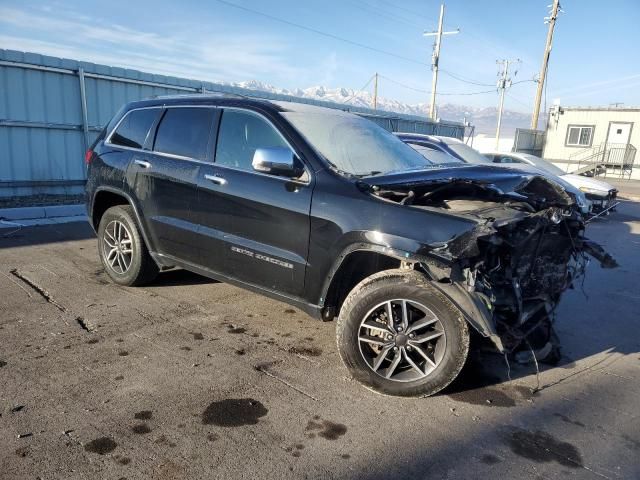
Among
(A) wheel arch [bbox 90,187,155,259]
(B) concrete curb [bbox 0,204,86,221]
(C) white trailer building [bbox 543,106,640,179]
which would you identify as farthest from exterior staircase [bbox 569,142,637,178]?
(A) wheel arch [bbox 90,187,155,259]

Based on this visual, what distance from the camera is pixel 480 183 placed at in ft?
10.8

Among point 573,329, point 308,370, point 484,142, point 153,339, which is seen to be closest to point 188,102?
point 153,339

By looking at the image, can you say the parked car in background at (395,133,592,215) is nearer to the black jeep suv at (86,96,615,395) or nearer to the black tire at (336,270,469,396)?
the black jeep suv at (86,96,615,395)

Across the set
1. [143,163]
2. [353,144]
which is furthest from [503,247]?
[143,163]

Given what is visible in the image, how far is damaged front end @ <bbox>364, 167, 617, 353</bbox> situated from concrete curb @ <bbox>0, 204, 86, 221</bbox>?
23.2ft

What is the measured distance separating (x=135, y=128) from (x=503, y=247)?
12.0 ft

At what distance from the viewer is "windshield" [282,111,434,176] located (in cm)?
373

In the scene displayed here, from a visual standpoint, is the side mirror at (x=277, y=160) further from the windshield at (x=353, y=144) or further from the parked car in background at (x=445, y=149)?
the parked car in background at (x=445, y=149)

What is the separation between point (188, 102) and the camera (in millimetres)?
4430

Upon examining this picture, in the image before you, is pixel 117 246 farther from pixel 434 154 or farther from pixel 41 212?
pixel 434 154

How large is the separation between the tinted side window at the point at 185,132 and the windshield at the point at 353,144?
2.56 ft

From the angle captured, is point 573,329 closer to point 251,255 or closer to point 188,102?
point 251,255

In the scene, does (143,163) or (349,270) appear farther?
(143,163)

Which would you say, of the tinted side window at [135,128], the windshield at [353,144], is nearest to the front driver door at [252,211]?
the windshield at [353,144]
